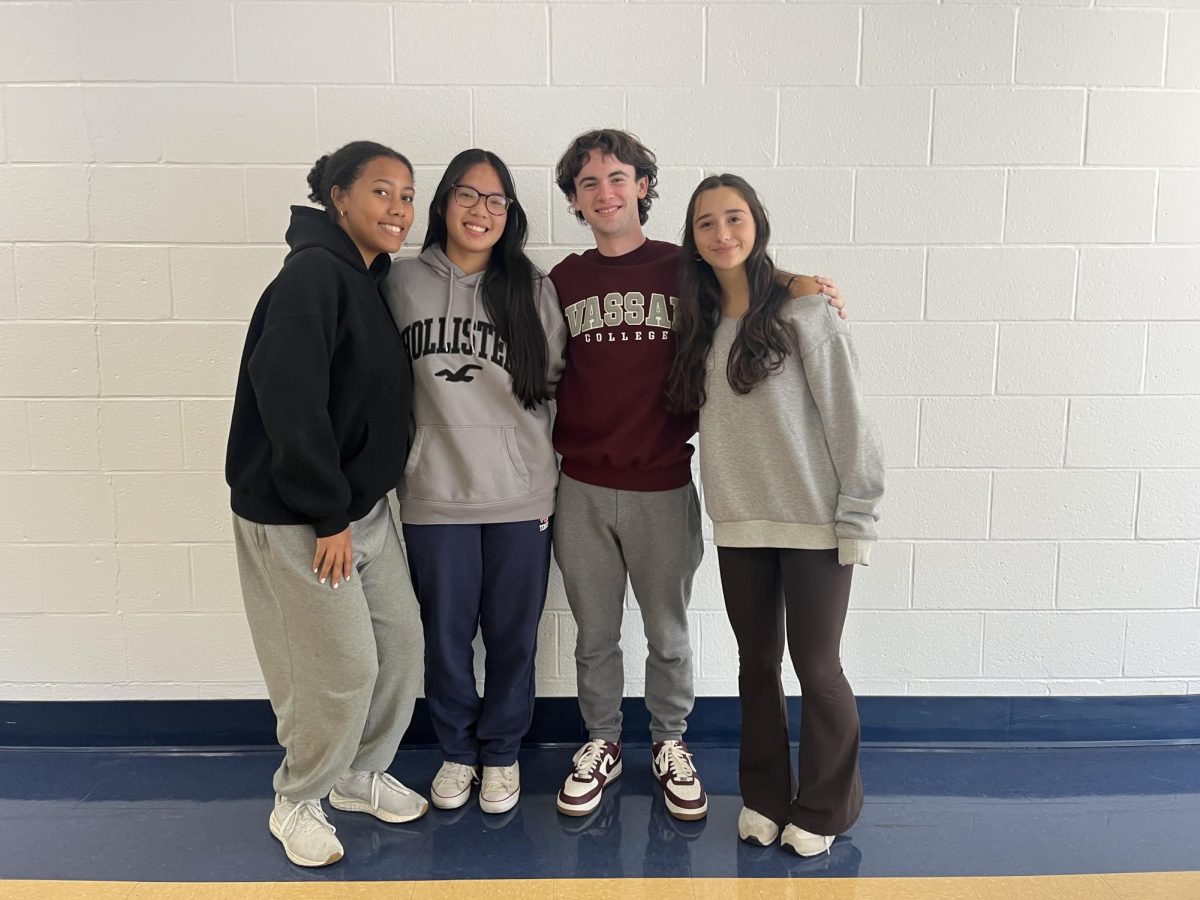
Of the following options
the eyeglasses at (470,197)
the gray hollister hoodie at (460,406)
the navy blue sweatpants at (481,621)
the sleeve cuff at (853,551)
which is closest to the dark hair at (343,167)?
the eyeglasses at (470,197)

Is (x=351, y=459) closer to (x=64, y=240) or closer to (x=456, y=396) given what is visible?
(x=456, y=396)

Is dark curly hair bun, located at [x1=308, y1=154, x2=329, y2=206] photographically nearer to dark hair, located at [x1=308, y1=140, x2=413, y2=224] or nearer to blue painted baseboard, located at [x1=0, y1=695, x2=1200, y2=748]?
dark hair, located at [x1=308, y1=140, x2=413, y2=224]

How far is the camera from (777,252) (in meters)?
2.32

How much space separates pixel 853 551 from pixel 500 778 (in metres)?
1.06

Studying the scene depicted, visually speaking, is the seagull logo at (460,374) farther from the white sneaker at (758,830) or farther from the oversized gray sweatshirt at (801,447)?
the white sneaker at (758,830)

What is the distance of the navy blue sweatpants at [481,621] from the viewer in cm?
207

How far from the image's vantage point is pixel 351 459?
6.14ft

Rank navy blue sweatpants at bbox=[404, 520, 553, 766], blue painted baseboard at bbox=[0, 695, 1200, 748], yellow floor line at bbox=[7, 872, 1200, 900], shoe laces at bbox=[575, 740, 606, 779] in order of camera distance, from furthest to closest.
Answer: blue painted baseboard at bbox=[0, 695, 1200, 748] → shoe laces at bbox=[575, 740, 606, 779] → navy blue sweatpants at bbox=[404, 520, 553, 766] → yellow floor line at bbox=[7, 872, 1200, 900]

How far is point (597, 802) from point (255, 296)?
5.31 feet

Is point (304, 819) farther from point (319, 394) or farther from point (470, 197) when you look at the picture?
A: point (470, 197)

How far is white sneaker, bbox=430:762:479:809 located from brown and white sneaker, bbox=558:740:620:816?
0.79 feet

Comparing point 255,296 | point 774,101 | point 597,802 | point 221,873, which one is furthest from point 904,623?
point 255,296

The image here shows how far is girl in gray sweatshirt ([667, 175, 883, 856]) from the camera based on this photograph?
183 centimetres

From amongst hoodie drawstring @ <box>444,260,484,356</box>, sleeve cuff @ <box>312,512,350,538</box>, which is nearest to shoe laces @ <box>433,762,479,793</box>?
sleeve cuff @ <box>312,512,350,538</box>
